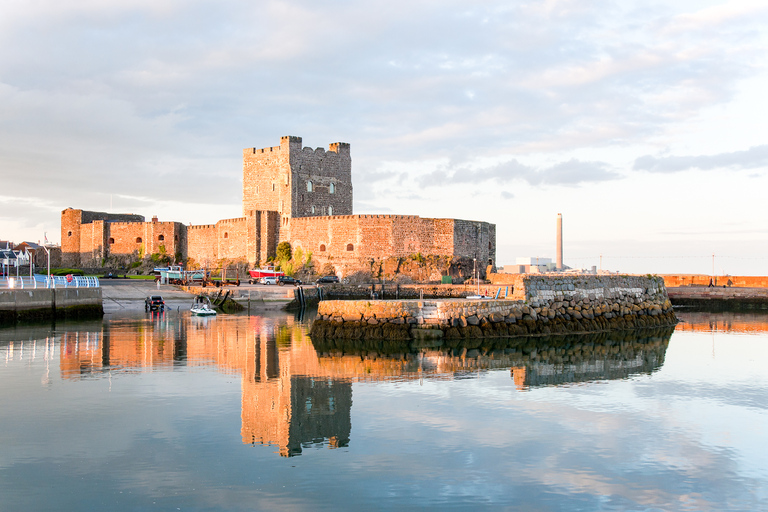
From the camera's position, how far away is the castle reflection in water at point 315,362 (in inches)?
438

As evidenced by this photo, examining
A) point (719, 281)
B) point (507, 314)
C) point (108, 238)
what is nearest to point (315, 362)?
point (507, 314)

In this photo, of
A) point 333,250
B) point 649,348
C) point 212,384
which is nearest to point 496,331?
point 649,348

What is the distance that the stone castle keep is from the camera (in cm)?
4738

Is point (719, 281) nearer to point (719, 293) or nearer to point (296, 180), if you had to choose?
point (719, 293)

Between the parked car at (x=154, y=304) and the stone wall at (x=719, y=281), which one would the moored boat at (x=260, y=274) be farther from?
the stone wall at (x=719, y=281)

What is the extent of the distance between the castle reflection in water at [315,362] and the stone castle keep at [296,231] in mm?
23713

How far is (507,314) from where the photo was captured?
21172mm

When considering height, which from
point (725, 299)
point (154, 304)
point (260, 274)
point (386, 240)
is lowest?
point (725, 299)

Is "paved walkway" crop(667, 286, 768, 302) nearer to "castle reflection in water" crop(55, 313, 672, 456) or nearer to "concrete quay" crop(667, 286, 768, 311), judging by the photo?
"concrete quay" crop(667, 286, 768, 311)

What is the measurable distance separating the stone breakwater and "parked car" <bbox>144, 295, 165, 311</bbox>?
13975 millimetres

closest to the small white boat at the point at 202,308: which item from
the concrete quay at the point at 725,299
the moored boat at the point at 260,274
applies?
the moored boat at the point at 260,274

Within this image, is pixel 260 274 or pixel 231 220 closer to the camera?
pixel 260 274

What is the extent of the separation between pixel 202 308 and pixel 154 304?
235 cm

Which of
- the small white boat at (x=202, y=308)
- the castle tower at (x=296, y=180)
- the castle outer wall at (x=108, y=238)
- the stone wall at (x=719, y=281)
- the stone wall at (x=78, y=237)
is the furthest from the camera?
the stone wall at (x=78, y=237)
